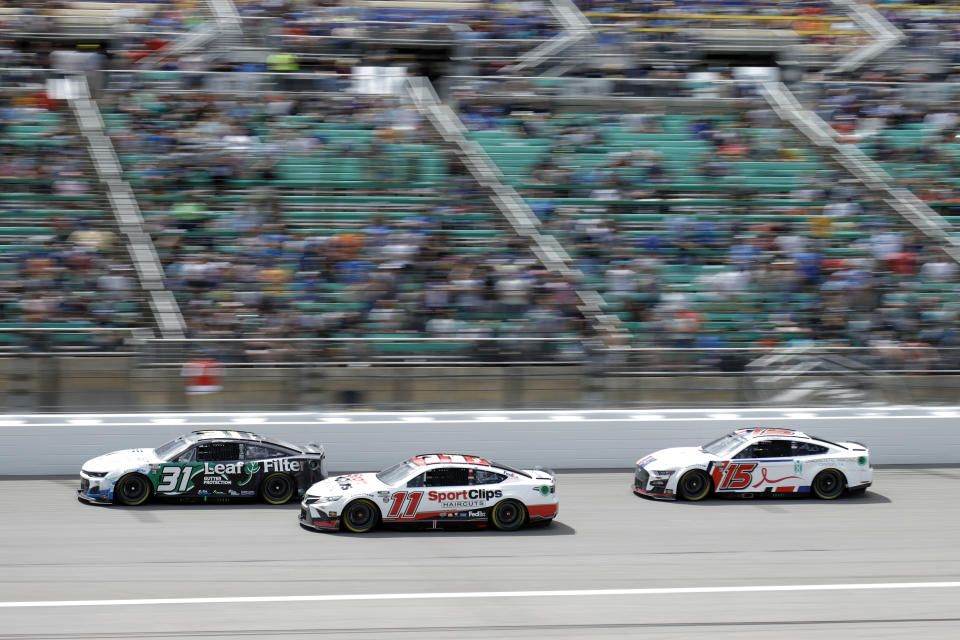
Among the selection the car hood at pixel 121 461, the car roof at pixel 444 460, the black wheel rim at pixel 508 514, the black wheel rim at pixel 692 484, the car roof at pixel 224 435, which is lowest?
the black wheel rim at pixel 508 514

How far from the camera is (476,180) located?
70.5 feet

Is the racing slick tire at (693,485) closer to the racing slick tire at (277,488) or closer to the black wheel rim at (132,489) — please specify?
the racing slick tire at (277,488)

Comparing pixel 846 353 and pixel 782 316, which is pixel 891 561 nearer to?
pixel 846 353

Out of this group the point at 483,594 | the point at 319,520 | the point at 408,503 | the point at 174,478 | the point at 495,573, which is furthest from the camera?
the point at 174,478

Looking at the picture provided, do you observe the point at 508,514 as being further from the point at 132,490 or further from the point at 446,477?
the point at 132,490

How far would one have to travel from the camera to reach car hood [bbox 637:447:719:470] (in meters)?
14.7

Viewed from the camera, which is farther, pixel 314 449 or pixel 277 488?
pixel 314 449

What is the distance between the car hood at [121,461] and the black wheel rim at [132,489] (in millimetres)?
169

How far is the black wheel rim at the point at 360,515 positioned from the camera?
41.3ft

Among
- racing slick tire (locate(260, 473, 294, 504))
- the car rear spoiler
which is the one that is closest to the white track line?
racing slick tire (locate(260, 473, 294, 504))

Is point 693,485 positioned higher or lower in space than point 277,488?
higher

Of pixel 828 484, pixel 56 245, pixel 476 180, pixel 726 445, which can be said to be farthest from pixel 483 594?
pixel 476 180

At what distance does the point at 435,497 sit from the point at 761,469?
15.2ft

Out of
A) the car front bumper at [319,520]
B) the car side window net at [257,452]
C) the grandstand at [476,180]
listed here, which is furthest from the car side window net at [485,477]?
the grandstand at [476,180]
